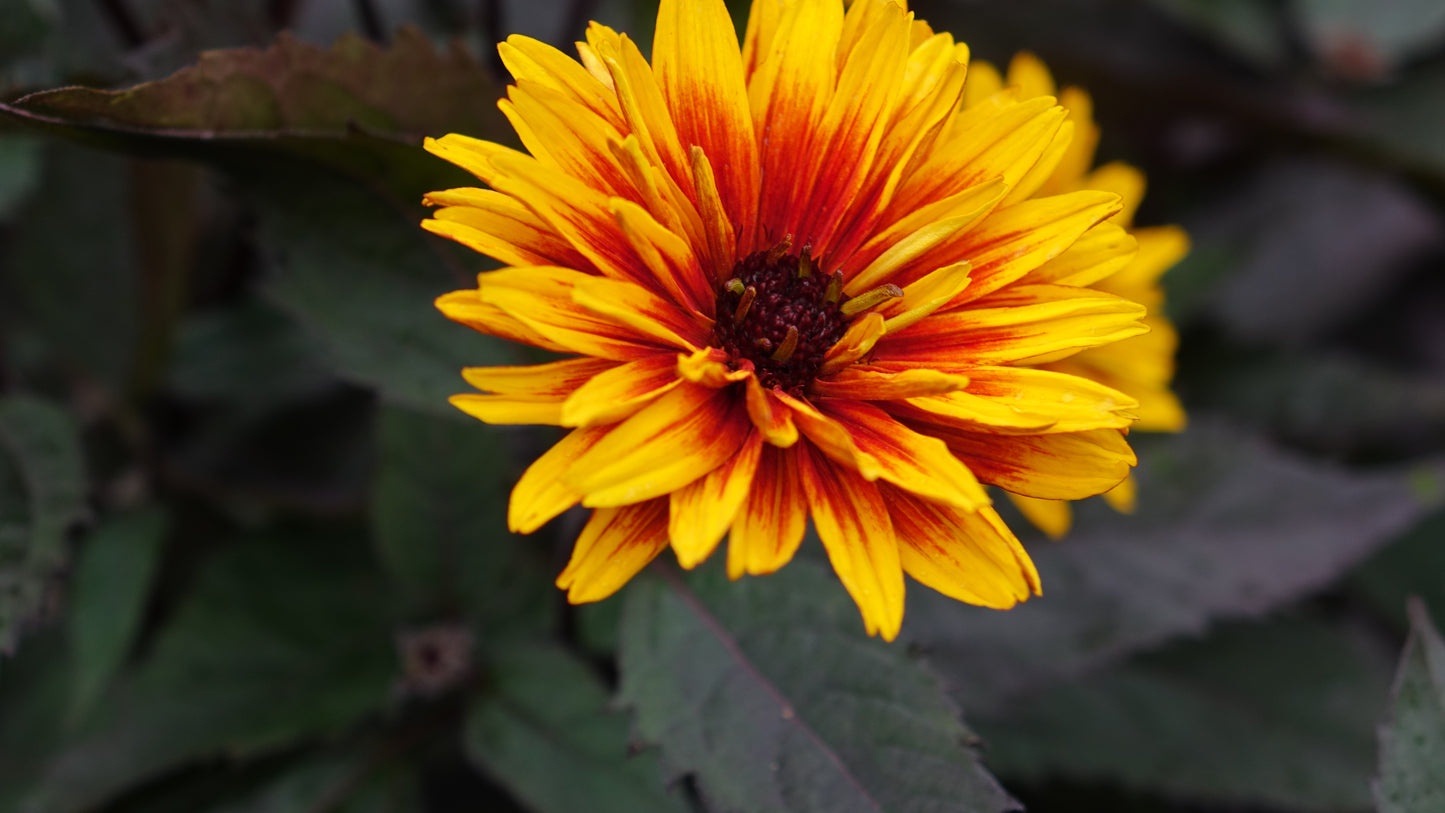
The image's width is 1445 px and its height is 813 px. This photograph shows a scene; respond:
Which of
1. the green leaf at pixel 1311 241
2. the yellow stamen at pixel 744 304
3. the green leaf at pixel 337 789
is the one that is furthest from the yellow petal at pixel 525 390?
the green leaf at pixel 1311 241

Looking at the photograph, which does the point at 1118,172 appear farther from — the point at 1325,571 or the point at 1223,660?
the point at 1223,660

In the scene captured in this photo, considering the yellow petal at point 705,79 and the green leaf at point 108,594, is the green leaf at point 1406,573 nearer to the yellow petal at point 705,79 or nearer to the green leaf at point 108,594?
the yellow petal at point 705,79

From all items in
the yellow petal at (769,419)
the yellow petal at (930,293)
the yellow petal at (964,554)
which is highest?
the yellow petal at (930,293)

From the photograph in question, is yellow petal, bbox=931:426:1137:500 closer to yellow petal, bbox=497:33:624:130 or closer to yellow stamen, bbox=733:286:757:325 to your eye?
yellow stamen, bbox=733:286:757:325

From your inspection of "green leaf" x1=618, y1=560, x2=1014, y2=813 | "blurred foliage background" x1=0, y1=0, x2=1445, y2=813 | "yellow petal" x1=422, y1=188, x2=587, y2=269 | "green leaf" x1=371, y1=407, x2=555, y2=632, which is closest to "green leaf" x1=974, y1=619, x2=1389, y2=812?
"blurred foliage background" x1=0, y1=0, x2=1445, y2=813

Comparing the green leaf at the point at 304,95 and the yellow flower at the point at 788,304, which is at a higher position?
the green leaf at the point at 304,95

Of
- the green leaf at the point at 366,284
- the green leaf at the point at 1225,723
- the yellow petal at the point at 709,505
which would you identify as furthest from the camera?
the green leaf at the point at 1225,723

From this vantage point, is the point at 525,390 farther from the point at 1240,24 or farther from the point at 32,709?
the point at 1240,24

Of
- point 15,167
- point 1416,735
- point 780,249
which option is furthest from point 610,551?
point 15,167
